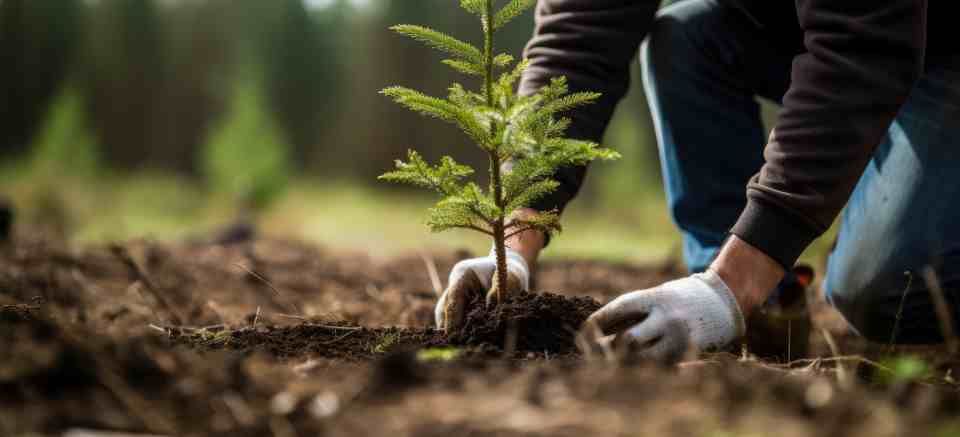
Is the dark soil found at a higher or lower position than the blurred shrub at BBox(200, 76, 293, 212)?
higher

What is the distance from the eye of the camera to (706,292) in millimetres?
1908

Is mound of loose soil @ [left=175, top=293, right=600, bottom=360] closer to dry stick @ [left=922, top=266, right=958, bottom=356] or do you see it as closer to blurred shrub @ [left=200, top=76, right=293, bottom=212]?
dry stick @ [left=922, top=266, right=958, bottom=356]

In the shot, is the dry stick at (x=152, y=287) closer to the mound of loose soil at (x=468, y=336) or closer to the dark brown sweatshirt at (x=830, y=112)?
the mound of loose soil at (x=468, y=336)

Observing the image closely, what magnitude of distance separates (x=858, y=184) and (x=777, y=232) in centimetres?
117

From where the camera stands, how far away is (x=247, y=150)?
16375mm

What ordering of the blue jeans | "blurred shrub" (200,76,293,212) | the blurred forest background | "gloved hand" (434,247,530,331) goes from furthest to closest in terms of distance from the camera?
1. the blurred forest background
2. "blurred shrub" (200,76,293,212)
3. the blue jeans
4. "gloved hand" (434,247,530,331)

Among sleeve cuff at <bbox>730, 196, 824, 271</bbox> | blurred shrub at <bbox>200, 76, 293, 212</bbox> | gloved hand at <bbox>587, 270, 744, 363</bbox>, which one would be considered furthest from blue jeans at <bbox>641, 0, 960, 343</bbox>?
blurred shrub at <bbox>200, 76, 293, 212</bbox>

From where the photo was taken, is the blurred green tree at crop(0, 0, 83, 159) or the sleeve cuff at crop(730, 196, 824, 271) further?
the blurred green tree at crop(0, 0, 83, 159)

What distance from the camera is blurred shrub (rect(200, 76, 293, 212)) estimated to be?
52.1 feet

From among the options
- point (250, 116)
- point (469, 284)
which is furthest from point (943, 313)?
point (250, 116)

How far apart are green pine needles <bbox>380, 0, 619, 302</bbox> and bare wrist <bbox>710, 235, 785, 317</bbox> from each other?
18.8 inches

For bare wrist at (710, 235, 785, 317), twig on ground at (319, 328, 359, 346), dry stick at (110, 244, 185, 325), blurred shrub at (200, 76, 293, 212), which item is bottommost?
blurred shrub at (200, 76, 293, 212)

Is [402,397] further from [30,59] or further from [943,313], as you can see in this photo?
[30,59]

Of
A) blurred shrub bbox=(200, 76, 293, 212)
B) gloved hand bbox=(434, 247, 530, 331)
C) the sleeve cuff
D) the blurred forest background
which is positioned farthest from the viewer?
the blurred forest background
